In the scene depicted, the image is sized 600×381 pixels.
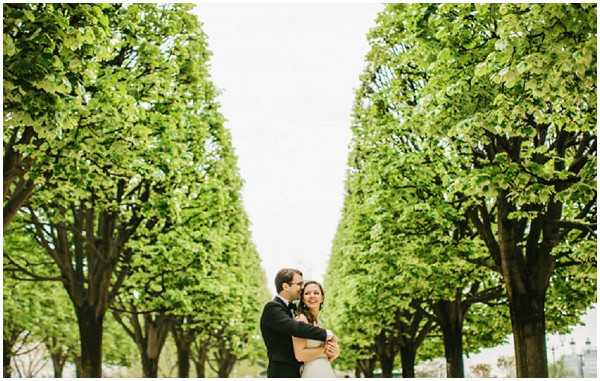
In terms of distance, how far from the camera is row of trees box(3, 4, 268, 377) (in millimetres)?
9641

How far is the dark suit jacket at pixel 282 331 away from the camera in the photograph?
7.59 meters

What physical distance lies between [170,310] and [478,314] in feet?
44.5

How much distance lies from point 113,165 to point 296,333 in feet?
27.5

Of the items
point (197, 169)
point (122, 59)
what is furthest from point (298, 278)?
point (197, 169)

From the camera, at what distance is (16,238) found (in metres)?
24.1

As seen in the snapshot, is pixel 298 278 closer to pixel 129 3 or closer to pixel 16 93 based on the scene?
Result: pixel 16 93

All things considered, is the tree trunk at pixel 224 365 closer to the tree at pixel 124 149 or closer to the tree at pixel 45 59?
the tree at pixel 124 149

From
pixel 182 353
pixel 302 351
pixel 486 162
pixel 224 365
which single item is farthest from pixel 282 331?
pixel 224 365

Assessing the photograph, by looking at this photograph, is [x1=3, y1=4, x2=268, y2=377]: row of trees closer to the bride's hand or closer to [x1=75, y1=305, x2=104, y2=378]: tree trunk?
[x1=75, y1=305, x2=104, y2=378]: tree trunk

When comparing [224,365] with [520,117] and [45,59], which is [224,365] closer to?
[520,117]

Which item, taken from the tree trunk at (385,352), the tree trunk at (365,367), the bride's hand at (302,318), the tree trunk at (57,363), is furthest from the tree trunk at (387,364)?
the bride's hand at (302,318)

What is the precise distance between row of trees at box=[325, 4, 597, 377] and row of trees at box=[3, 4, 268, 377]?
17.7 feet

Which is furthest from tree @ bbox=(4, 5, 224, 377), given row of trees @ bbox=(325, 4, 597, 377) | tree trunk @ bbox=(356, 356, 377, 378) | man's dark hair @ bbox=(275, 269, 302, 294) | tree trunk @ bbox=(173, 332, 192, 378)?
tree trunk @ bbox=(356, 356, 377, 378)

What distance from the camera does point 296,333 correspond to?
7.59 metres
